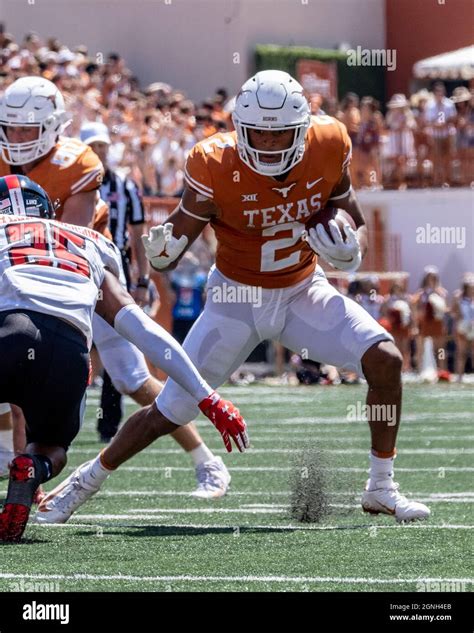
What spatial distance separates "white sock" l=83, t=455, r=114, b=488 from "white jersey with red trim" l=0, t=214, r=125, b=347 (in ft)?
3.40

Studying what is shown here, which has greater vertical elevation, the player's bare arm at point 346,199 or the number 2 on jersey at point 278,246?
the player's bare arm at point 346,199

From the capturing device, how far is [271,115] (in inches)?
219

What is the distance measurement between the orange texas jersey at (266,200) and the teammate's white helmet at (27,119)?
1016mm

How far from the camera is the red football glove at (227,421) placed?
188 inches

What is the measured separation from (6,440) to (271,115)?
239cm

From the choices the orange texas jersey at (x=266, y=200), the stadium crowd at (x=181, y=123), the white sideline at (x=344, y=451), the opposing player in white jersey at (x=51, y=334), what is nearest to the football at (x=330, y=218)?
the orange texas jersey at (x=266, y=200)

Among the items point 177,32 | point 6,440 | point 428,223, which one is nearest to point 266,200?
point 6,440

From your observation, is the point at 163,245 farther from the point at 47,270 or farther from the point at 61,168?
the point at 61,168

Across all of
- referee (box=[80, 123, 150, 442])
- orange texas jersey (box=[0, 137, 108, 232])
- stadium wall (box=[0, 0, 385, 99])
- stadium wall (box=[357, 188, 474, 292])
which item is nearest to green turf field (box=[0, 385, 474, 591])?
referee (box=[80, 123, 150, 442])

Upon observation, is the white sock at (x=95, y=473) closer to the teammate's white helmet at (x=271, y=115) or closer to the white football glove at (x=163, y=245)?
the white football glove at (x=163, y=245)

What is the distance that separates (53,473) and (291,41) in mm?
21991

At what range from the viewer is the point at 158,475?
7.51 m

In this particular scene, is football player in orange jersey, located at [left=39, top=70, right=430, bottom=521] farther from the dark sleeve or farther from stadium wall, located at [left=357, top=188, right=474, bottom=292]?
stadium wall, located at [left=357, top=188, right=474, bottom=292]

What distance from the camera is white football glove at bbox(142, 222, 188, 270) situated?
18.5 feet
